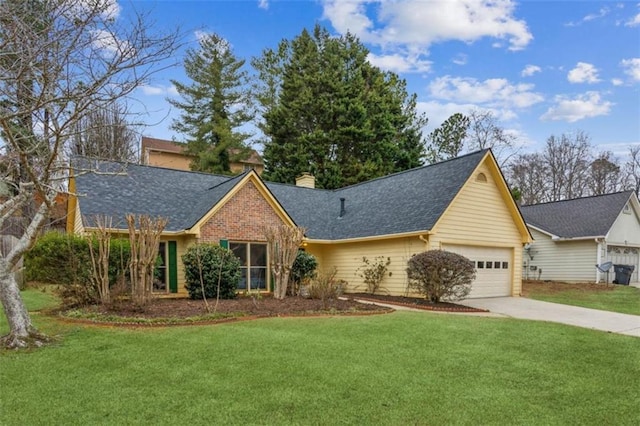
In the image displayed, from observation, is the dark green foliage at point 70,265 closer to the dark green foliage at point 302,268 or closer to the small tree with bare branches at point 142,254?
the small tree with bare branches at point 142,254

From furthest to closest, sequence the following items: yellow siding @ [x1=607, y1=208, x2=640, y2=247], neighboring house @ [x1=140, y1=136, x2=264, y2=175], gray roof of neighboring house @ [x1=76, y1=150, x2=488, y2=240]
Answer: neighboring house @ [x1=140, y1=136, x2=264, y2=175], yellow siding @ [x1=607, y1=208, x2=640, y2=247], gray roof of neighboring house @ [x1=76, y1=150, x2=488, y2=240]

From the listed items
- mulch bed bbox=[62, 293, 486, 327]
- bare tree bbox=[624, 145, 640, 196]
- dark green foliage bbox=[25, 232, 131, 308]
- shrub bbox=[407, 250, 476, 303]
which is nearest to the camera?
mulch bed bbox=[62, 293, 486, 327]

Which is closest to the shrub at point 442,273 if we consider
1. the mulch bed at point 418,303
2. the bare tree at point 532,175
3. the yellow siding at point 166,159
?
the mulch bed at point 418,303

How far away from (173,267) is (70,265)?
3.72 metres

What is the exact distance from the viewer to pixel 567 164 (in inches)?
1452

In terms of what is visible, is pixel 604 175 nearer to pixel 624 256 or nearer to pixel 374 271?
pixel 624 256

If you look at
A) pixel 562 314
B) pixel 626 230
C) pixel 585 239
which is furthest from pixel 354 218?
pixel 626 230

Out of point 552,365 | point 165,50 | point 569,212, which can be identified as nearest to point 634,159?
point 569,212

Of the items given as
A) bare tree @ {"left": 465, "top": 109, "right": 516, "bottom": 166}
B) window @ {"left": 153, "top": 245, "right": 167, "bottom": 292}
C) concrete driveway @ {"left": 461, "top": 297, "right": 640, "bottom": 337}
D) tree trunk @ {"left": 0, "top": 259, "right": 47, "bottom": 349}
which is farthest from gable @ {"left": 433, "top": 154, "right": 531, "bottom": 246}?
bare tree @ {"left": 465, "top": 109, "right": 516, "bottom": 166}

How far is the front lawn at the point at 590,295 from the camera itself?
13258mm

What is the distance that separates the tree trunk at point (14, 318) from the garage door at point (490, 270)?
40.5ft

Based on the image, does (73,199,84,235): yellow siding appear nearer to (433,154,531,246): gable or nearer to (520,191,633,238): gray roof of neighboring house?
(433,154,531,246): gable

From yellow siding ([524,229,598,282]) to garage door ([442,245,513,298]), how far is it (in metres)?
7.81

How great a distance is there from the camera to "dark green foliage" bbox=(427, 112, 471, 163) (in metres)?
35.2
